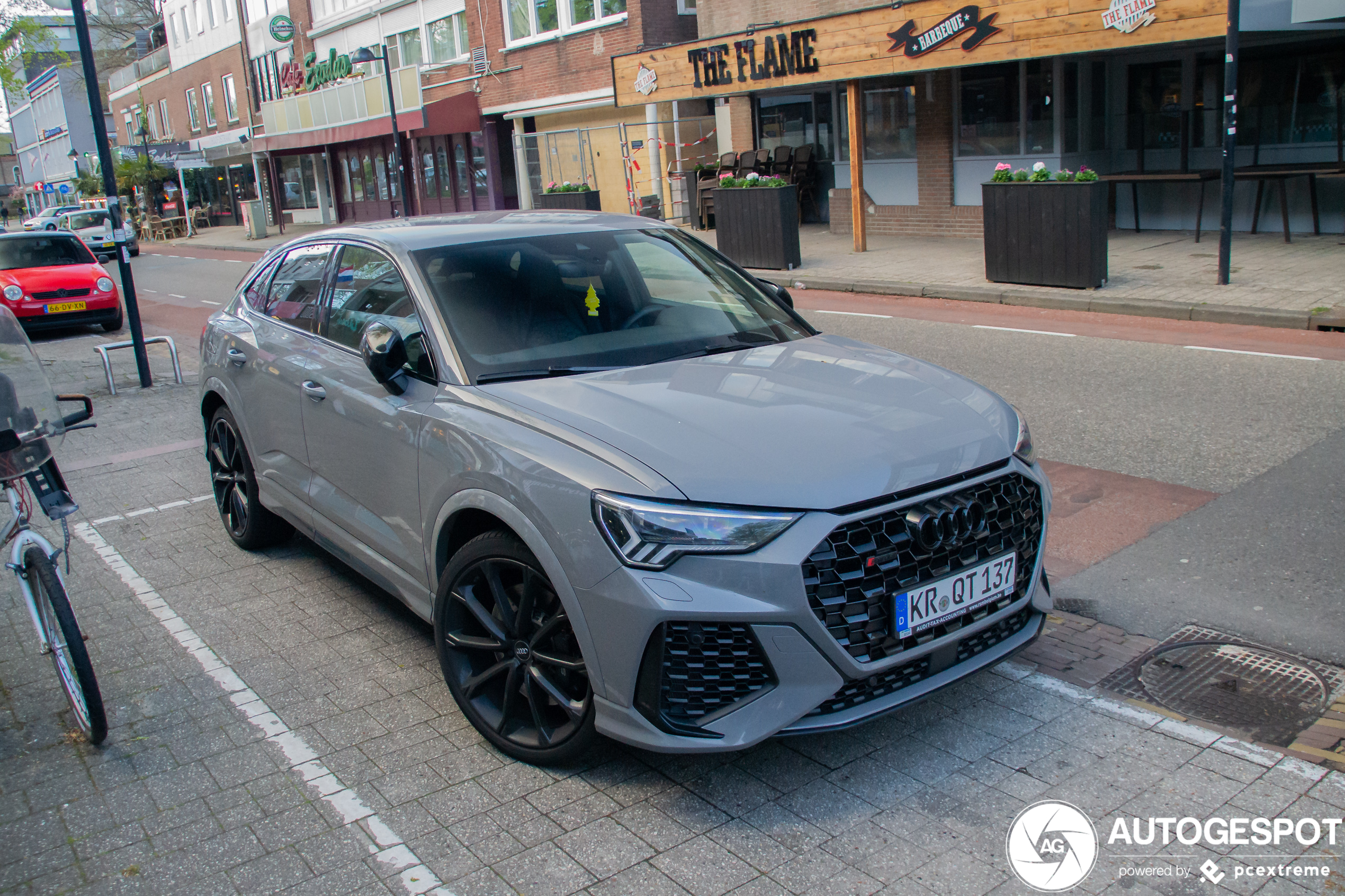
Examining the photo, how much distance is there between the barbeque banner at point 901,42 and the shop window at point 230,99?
36.4m

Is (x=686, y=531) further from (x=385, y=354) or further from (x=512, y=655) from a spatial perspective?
(x=385, y=354)

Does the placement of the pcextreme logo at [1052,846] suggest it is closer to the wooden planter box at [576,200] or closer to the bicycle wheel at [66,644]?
the bicycle wheel at [66,644]

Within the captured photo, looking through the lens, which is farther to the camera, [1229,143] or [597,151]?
[597,151]

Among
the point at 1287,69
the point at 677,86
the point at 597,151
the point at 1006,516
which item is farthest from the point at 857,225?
the point at 1006,516

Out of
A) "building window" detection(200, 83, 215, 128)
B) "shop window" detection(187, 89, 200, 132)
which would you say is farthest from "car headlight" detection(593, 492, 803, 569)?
"shop window" detection(187, 89, 200, 132)

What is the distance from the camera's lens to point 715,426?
324cm

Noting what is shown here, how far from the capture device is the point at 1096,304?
12117 mm

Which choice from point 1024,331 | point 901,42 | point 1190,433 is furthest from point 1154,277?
point 1190,433

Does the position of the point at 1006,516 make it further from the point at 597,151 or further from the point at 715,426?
the point at 597,151

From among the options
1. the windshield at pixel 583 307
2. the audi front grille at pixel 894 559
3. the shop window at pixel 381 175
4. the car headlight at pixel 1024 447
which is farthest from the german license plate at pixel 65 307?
the shop window at pixel 381 175

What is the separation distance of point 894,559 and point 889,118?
62.3 ft

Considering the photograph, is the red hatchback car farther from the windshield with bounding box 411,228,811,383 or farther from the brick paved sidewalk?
the windshield with bounding box 411,228,811,383

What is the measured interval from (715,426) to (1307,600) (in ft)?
9.47

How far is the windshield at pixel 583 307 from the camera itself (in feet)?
12.8
